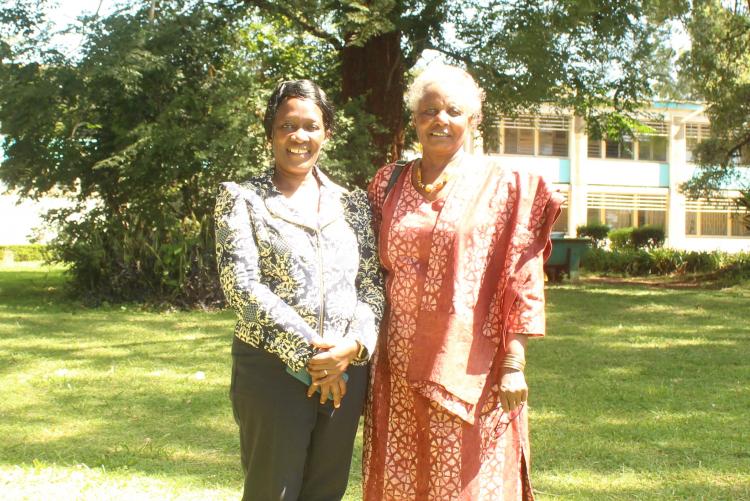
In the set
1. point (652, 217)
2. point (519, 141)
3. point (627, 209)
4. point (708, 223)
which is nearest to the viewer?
point (519, 141)

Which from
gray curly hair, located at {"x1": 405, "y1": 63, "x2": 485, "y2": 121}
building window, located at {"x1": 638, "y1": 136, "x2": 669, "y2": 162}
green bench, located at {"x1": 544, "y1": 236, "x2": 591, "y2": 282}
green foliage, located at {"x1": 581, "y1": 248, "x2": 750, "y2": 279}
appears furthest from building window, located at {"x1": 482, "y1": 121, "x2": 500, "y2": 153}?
building window, located at {"x1": 638, "y1": 136, "x2": 669, "y2": 162}

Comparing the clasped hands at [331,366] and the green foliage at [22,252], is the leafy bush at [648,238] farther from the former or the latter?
the clasped hands at [331,366]

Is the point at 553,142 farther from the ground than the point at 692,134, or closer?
closer

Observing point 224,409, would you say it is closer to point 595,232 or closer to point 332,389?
point 332,389

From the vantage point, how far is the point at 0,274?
22016 millimetres

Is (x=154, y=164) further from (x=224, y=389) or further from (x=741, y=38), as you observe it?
(x=741, y=38)

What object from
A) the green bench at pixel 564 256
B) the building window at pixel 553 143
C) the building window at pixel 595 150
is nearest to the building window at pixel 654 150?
the building window at pixel 595 150

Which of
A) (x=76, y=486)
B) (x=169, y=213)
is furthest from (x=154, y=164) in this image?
(x=76, y=486)

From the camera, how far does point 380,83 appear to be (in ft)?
44.8

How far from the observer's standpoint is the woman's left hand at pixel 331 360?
9.24 ft

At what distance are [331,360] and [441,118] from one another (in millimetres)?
943

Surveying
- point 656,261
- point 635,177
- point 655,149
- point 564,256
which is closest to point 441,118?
point 564,256

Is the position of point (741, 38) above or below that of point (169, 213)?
above

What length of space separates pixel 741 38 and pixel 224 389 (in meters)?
15.6
